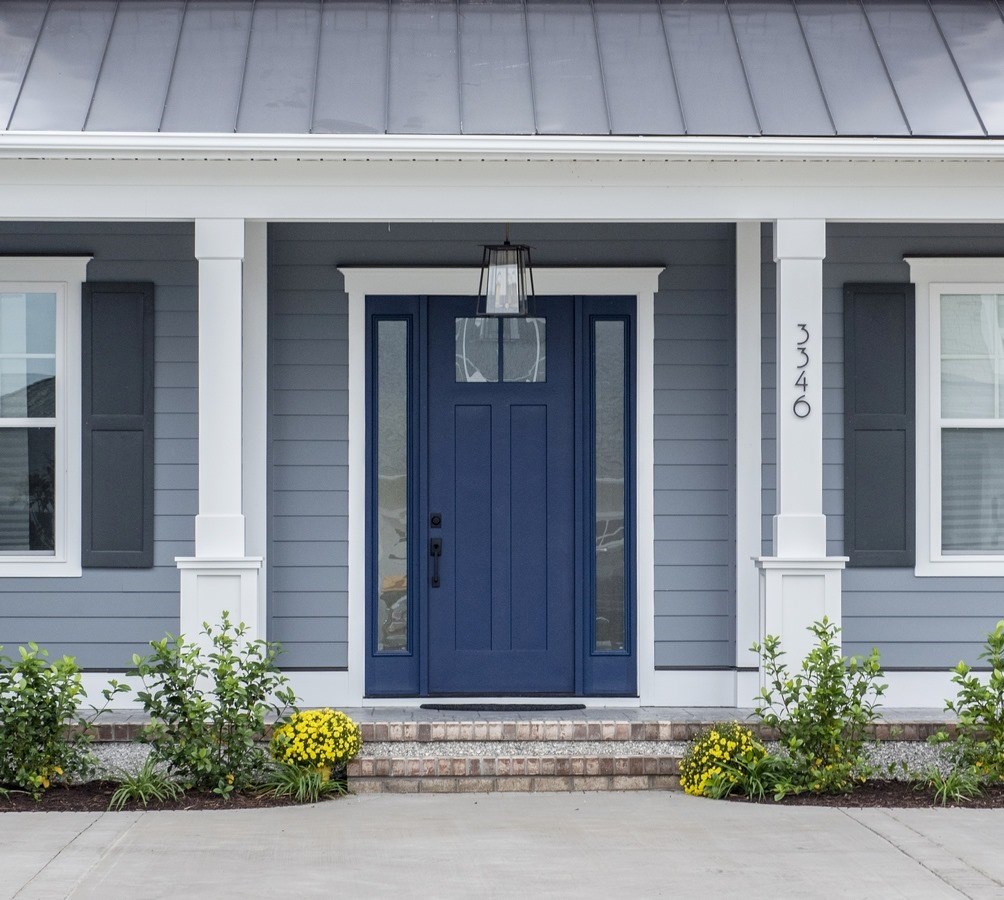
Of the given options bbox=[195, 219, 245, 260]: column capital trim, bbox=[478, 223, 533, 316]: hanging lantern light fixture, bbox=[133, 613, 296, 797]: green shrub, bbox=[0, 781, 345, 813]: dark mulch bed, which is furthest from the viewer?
bbox=[478, 223, 533, 316]: hanging lantern light fixture

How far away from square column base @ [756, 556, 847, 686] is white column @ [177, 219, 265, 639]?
7.89 feet

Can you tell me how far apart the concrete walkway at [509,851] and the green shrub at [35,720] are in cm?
29

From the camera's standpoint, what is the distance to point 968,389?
7.38 meters

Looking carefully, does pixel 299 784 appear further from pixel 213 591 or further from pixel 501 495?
pixel 501 495

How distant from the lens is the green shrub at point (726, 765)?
614 centimetres

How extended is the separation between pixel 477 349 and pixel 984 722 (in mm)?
3166

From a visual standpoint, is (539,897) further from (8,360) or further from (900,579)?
(8,360)

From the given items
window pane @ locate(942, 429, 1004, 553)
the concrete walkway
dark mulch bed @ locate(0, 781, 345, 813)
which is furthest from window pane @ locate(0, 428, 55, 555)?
window pane @ locate(942, 429, 1004, 553)

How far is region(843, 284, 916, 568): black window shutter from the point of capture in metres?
7.31

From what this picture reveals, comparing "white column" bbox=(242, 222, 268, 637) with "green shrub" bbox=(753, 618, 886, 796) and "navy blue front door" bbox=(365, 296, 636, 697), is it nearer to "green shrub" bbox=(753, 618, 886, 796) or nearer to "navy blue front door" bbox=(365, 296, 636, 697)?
"navy blue front door" bbox=(365, 296, 636, 697)

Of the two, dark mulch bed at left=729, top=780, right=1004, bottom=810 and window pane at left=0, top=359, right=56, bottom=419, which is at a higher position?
window pane at left=0, top=359, right=56, bottom=419

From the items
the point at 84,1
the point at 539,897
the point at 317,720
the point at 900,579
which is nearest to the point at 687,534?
the point at 900,579

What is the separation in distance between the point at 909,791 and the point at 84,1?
5.62 m

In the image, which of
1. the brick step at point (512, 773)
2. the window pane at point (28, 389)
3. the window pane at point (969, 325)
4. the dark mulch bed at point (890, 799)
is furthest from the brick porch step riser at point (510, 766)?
the window pane at point (969, 325)
